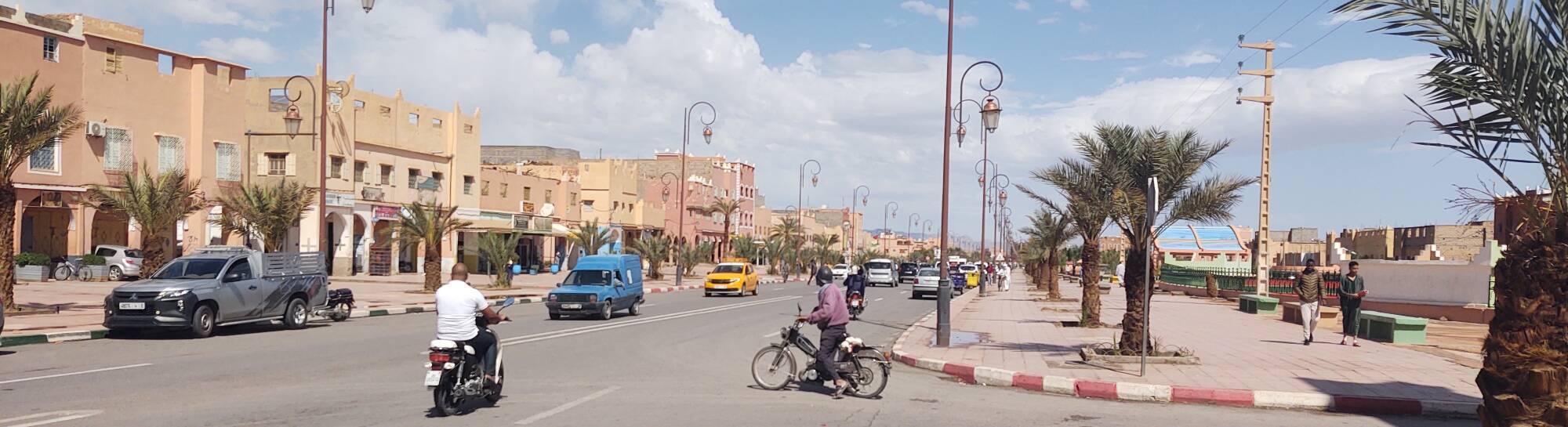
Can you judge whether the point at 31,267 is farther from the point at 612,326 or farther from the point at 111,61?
the point at 612,326

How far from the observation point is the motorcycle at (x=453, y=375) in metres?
9.66

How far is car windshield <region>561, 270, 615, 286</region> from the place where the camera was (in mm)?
26844

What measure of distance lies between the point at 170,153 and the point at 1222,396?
134ft

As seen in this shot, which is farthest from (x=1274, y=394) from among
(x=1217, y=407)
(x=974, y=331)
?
(x=974, y=331)

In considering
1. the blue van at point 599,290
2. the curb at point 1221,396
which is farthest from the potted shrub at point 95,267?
the curb at point 1221,396

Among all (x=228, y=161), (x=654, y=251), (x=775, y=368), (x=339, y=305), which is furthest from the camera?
(x=654, y=251)

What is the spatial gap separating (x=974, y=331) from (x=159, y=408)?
16.5 meters

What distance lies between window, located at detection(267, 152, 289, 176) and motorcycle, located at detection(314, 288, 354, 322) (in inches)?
929

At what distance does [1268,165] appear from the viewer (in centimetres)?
3766

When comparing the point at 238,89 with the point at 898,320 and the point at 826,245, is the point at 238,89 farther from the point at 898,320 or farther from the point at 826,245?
the point at 826,245

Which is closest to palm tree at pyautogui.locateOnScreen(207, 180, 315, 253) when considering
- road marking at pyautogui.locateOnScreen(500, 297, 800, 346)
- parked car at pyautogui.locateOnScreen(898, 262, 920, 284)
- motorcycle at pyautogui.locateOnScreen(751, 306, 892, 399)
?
road marking at pyautogui.locateOnScreen(500, 297, 800, 346)

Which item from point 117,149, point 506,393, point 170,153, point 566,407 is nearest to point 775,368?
point 566,407

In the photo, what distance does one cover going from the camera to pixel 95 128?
37906 mm

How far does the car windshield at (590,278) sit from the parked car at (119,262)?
68.6ft
